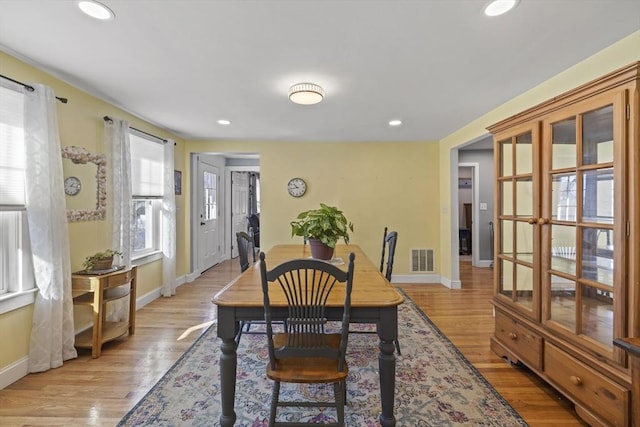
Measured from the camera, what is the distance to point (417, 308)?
357cm

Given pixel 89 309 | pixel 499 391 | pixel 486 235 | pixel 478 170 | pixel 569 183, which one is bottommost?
pixel 499 391

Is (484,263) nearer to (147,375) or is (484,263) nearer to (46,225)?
(147,375)

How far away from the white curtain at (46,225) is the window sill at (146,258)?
122cm

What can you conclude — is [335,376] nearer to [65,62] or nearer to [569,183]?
[569,183]

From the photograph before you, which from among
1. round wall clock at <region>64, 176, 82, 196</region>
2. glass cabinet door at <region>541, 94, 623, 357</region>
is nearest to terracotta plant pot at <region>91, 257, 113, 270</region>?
round wall clock at <region>64, 176, 82, 196</region>

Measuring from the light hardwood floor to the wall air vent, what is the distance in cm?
112

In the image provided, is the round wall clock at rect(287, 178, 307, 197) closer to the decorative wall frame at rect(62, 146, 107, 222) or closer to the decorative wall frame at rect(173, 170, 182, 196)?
the decorative wall frame at rect(173, 170, 182, 196)

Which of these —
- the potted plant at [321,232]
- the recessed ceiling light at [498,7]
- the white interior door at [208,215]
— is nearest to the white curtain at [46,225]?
the potted plant at [321,232]

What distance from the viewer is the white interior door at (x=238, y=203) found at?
6969 millimetres

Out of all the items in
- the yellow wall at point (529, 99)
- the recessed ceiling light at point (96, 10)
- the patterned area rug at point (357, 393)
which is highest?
the recessed ceiling light at point (96, 10)

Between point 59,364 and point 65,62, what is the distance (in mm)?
2246

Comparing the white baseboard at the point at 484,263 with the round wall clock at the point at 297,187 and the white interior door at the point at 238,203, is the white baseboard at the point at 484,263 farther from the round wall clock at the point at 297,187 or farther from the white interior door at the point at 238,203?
the white interior door at the point at 238,203

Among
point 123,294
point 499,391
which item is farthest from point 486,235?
point 123,294

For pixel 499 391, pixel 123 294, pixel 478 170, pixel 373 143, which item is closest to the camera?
pixel 499 391
